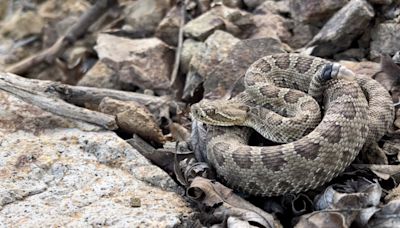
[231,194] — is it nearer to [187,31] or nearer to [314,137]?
[314,137]

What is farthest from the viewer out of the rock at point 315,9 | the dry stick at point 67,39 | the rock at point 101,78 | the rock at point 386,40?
the dry stick at point 67,39

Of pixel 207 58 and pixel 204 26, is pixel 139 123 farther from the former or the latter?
pixel 204 26

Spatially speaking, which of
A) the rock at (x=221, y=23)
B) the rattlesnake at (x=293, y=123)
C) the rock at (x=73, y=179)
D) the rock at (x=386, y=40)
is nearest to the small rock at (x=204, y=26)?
the rock at (x=221, y=23)

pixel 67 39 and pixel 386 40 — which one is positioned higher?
pixel 386 40

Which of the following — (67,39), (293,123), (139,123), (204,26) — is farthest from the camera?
(67,39)

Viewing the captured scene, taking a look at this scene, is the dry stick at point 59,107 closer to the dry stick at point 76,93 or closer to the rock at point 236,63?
the dry stick at point 76,93

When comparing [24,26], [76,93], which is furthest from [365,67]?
[24,26]

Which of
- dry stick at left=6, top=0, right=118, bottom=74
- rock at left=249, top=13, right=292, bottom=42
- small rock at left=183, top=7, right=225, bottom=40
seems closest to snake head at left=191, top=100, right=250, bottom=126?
rock at left=249, top=13, right=292, bottom=42
